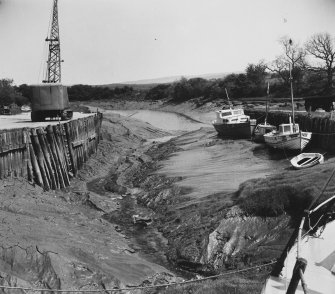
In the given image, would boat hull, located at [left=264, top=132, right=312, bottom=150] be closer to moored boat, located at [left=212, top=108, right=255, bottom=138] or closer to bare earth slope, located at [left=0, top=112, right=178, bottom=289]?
moored boat, located at [left=212, top=108, right=255, bottom=138]

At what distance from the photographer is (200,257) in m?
17.3

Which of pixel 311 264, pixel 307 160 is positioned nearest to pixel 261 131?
pixel 307 160

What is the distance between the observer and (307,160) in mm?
27578

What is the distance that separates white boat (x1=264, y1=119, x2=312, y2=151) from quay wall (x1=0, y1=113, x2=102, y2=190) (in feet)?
48.9

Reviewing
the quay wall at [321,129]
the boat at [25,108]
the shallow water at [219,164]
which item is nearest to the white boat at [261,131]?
the shallow water at [219,164]

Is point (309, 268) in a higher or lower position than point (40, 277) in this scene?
higher

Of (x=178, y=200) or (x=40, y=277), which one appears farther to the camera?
(x=178, y=200)

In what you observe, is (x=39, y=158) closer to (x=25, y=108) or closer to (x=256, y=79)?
(x=25, y=108)

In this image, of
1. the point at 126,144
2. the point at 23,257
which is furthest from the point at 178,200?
the point at 126,144

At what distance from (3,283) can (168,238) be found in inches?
339

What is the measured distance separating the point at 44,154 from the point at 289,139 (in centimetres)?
1815

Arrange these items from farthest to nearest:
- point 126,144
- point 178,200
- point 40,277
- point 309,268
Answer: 1. point 126,144
2. point 178,200
3. point 40,277
4. point 309,268

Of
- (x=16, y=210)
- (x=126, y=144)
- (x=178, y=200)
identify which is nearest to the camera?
(x=16, y=210)

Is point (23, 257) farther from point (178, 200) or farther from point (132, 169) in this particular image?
point (132, 169)
